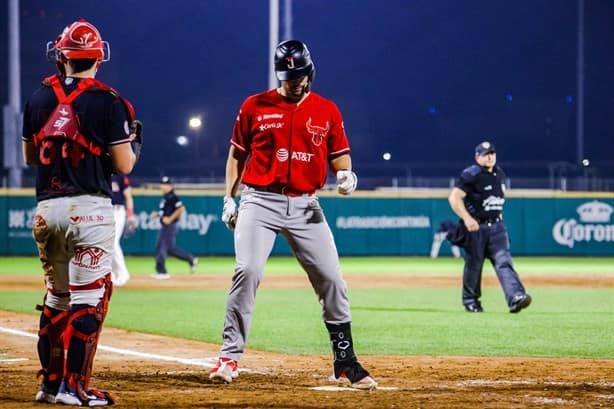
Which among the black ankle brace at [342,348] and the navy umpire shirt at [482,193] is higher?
the navy umpire shirt at [482,193]

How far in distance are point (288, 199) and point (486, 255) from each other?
22.2ft

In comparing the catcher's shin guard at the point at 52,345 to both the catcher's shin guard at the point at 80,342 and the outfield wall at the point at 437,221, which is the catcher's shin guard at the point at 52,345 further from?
the outfield wall at the point at 437,221

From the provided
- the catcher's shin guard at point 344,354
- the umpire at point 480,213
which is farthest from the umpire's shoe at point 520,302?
the catcher's shin guard at point 344,354

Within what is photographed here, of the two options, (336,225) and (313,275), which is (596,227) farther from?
(313,275)

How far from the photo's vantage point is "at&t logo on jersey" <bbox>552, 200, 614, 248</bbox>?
103 ft

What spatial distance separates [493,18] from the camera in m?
74.2

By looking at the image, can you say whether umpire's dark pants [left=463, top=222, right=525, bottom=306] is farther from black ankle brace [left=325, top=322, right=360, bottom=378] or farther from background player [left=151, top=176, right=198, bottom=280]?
background player [left=151, top=176, right=198, bottom=280]

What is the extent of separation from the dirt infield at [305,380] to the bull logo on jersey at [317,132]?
162 centimetres

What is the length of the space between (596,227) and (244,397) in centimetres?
2644

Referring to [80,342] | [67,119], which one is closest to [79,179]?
[67,119]

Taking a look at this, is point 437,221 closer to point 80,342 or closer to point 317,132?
point 317,132

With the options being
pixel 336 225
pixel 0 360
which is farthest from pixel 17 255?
pixel 0 360

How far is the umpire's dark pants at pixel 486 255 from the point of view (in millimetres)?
13117

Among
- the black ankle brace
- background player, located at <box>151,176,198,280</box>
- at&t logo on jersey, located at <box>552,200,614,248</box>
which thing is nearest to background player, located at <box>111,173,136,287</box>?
background player, located at <box>151,176,198,280</box>
